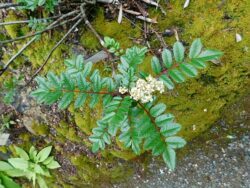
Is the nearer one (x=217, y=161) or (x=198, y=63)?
(x=198, y=63)

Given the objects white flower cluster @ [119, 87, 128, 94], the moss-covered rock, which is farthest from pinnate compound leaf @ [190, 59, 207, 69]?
the moss-covered rock

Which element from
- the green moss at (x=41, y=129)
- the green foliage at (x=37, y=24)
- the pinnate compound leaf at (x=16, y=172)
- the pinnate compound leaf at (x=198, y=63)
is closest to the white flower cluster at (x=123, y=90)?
the pinnate compound leaf at (x=198, y=63)

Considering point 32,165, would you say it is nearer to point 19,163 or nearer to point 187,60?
point 19,163

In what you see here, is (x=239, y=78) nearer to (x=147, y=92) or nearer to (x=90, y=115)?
(x=90, y=115)

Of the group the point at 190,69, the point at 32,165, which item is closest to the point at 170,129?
the point at 190,69

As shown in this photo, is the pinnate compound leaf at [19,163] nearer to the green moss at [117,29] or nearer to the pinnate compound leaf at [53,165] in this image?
the pinnate compound leaf at [53,165]

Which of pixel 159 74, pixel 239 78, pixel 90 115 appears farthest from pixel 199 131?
pixel 159 74

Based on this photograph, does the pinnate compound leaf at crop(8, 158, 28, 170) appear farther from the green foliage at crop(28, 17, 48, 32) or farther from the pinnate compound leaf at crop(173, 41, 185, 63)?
the pinnate compound leaf at crop(173, 41, 185, 63)
